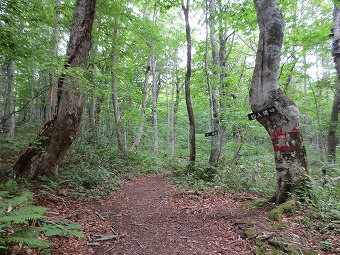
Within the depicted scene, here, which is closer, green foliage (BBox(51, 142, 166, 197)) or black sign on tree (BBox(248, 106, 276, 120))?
black sign on tree (BBox(248, 106, 276, 120))

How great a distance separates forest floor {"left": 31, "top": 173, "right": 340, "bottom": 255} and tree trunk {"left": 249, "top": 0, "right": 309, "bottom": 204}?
2.41 feet

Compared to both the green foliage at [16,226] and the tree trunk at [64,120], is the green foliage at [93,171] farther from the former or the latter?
the green foliage at [16,226]

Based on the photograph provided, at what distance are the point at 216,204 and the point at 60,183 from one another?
4206 mm

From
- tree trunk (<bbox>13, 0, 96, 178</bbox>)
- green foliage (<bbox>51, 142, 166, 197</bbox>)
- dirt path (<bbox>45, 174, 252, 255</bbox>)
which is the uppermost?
tree trunk (<bbox>13, 0, 96, 178</bbox>)

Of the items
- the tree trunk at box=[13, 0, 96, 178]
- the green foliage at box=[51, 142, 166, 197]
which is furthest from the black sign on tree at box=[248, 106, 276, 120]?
the green foliage at box=[51, 142, 166, 197]

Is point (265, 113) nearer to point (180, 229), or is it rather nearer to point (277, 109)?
point (277, 109)

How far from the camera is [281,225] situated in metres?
3.31

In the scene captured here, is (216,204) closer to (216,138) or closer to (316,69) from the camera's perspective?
(216,138)

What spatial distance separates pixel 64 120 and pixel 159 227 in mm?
3757

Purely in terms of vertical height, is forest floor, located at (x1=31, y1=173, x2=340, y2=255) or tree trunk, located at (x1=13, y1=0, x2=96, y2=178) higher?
tree trunk, located at (x1=13, y1=0, x2=96, y2=178)

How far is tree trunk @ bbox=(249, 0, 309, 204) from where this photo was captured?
4121 mm

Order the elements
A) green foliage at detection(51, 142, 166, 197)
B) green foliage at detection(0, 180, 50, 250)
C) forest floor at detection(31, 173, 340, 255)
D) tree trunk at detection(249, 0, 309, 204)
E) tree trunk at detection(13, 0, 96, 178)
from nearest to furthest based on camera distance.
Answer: green foliage at detection(0, 180, 50, 250), forest floor at detection(31, 173, 340, 255), tree trunk at detection(249, 0, 309, 204), tree trunk at detection(13, 0, 96, 178), green foliage at detection(51, 142, 166, 197)

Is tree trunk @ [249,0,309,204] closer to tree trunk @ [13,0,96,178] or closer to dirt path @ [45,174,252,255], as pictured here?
dirt path @ [45,174,252,255]

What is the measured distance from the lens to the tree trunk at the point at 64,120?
16.6 feet
